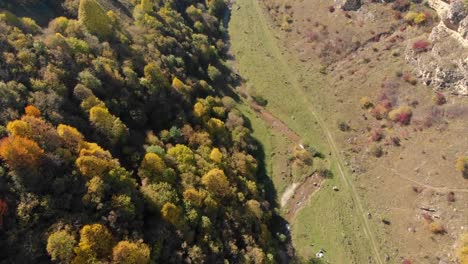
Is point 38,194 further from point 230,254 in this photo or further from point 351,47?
point 351,47

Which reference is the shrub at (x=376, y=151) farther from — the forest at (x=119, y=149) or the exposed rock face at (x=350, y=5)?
the exposed rock face at (x=350, y=5)

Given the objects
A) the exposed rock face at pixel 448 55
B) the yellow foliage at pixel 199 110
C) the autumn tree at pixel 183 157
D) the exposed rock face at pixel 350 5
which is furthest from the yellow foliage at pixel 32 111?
the exposed rock face at pixel 350 5

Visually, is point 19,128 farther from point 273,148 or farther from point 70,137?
point 273,148

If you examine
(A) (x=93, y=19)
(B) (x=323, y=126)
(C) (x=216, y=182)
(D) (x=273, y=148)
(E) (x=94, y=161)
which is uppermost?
(A) (x=93, y=19)

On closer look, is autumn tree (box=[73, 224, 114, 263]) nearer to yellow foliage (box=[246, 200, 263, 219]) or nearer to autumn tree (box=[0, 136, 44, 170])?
autumn tree (box=[0, 136, 44, 170])

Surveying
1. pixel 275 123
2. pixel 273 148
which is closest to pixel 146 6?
pixel 275 123

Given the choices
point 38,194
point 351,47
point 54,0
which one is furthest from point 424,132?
point 54,0
